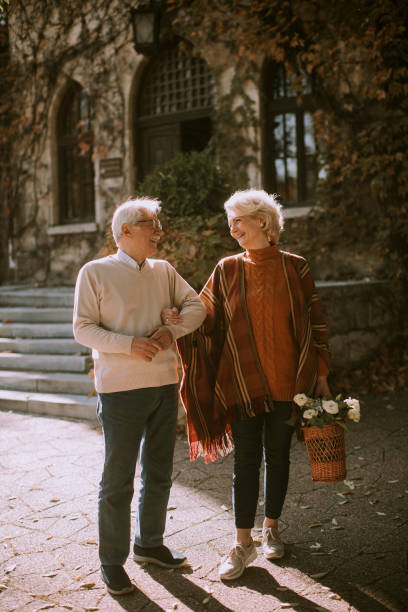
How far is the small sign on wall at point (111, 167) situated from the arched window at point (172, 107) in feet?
1.26

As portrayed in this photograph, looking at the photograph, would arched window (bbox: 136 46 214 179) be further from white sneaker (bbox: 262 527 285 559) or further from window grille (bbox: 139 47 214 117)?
white sneaker (bbox: 262 527 285 559)

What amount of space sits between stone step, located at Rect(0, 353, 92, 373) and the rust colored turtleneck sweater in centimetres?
419

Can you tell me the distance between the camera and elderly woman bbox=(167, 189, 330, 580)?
10.1 feet

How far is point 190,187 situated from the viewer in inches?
292

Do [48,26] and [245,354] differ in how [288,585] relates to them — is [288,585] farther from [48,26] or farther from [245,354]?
[48,26]

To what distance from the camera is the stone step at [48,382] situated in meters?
6.64

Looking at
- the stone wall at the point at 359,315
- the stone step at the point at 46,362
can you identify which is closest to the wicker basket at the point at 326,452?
the stone wall at the point at 359,315

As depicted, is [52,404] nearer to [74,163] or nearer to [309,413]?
[309,413]

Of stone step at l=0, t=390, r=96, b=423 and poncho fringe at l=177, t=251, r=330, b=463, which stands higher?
poncho fringe at l=177, t=251, r=330, b=463

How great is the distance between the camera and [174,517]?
384 cm

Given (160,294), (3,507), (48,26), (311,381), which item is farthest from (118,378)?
(48,26)

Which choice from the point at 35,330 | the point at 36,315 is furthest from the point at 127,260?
the point at 36,315

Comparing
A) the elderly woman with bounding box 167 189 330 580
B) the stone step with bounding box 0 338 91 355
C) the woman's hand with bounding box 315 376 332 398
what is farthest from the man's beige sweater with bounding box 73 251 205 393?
the stone step with bounding box 0 338 91 355

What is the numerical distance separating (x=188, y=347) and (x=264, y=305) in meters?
0.47
